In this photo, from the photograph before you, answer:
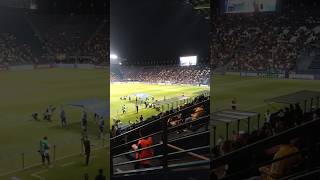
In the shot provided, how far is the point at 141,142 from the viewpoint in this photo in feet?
11.9

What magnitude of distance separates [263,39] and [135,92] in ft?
14.0

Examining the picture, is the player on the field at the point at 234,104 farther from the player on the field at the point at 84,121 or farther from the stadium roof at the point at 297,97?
the player on the field at the point at 84,121

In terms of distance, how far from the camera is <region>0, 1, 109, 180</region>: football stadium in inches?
125

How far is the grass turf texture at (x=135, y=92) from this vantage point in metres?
3.69

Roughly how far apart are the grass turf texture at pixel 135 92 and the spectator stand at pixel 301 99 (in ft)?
6.34

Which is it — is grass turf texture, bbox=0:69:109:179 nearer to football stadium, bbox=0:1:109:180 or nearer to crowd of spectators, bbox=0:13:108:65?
football stadium, bbox=0:1:109:180

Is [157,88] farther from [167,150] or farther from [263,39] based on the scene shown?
[263,39]

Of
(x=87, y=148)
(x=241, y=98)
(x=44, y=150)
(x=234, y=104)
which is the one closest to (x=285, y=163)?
(x=87, y=148)

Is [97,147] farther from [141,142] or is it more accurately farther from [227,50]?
[227,50]

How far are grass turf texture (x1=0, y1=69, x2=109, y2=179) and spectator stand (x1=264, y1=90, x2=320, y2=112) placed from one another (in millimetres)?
3070

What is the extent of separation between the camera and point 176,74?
443cm

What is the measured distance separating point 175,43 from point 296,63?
13.9 ft

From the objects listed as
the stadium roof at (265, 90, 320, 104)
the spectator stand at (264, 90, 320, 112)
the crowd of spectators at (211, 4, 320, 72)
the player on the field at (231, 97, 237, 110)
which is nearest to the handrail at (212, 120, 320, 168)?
the spectator stand at (264, 90, 320, 112)

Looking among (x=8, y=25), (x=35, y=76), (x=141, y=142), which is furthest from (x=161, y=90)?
(x=8, y=25)
